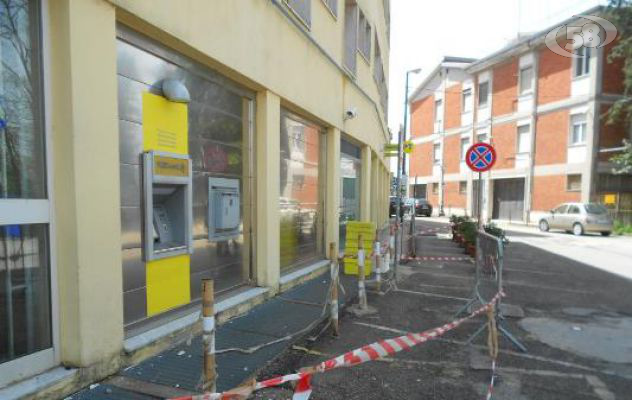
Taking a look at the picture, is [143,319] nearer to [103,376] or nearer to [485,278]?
[103,376]

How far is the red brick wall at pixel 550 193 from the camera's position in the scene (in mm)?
24156

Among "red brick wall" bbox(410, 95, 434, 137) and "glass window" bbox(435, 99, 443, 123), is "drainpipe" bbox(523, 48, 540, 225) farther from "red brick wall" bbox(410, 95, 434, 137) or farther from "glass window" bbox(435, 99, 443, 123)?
"red brick wall" bbox(410, 95, 434, 137)

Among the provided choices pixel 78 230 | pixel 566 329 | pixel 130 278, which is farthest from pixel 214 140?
pixel 566 329

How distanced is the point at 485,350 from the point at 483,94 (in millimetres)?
30751

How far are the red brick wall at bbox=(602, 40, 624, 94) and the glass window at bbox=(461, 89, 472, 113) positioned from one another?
1083cm

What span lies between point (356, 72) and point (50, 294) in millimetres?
9631

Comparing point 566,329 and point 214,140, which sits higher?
point 214,140

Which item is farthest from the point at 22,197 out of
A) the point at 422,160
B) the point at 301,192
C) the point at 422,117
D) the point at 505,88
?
the point at 422,117

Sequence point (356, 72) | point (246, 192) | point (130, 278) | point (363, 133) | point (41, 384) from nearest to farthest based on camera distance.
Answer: point (41, 384)
point (130, 278)
point (246, 192)
point (356, 72)
point (363, 133)

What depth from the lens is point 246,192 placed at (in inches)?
243

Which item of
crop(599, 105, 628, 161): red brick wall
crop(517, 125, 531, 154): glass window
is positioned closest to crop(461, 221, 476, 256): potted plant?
crop(599, 105, 628, 161): red brick wall

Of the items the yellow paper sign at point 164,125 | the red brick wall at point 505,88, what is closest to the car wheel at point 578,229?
the red brick wall at point 505,88

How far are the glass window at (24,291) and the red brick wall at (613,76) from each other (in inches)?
1081

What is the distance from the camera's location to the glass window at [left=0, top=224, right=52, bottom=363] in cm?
303
